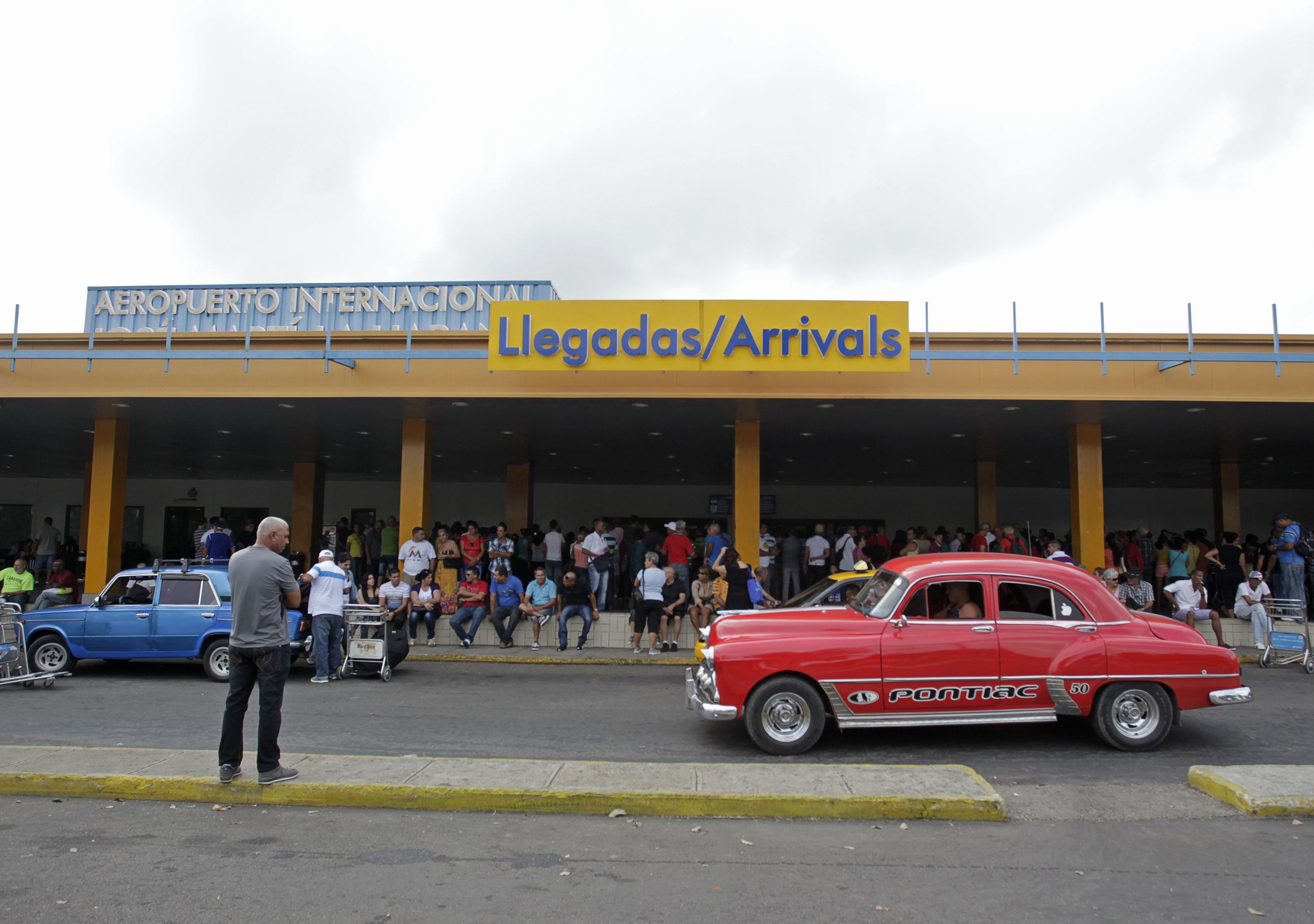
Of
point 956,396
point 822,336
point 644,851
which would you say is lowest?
point 644,851

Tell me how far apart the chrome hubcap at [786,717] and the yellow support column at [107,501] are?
46.3 feet

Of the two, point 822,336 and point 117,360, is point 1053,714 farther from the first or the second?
point 117,360

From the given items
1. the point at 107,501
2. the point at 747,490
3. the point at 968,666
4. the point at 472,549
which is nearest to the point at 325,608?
the point at 472,549

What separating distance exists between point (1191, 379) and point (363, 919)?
13.7 m

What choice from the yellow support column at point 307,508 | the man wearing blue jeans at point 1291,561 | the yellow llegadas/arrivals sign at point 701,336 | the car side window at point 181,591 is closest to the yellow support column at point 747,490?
the yellow llegadas/arrivals sign at point 701,336

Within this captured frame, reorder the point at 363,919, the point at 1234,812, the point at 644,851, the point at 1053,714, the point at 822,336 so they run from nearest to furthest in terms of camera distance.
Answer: the point at 363,919
the point at 644,851
the point at 1234,812
the point at 1053,714
the point at 822,336

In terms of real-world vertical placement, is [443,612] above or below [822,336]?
below

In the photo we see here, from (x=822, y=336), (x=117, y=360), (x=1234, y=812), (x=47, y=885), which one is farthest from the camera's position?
(x=117, y=360)

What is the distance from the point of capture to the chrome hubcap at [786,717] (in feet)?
23.1

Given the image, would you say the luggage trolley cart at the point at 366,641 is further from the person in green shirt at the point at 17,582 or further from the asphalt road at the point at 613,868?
the person in green shirt at the point at 17,582

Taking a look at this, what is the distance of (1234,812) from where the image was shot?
5.59m

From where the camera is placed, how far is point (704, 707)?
280 inches

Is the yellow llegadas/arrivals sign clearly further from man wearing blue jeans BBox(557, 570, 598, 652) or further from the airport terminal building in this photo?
man wearing blue jeans BBox(557, 570, 598, 652)

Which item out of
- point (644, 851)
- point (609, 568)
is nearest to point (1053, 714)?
point (644, 851)
